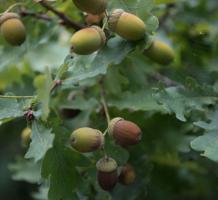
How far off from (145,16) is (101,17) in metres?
0.16

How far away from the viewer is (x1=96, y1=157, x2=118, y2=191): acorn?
1.66 metres

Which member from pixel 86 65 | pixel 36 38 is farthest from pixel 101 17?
pixel 36 38

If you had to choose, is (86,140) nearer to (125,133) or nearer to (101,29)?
(125,133)

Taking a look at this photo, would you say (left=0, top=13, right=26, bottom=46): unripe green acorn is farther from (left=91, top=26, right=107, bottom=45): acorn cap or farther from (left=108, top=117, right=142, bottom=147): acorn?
(left=108, top=117, right=142, bottom=147): acorn

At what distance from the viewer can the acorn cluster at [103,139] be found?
63.0 inches

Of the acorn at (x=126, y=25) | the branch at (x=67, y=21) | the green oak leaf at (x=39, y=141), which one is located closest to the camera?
the green oak leaf at (x=39, y=141)

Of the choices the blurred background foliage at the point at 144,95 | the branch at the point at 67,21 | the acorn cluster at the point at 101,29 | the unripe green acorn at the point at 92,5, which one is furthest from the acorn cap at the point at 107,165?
the branch at the point at 67,21

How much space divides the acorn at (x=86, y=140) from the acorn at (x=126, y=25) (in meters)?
0.28

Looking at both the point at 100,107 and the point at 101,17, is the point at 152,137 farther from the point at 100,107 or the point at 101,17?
the point at 101,17

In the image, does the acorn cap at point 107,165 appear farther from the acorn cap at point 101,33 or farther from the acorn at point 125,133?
the acorn cap at point 101,33

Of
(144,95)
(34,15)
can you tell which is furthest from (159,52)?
(34,15)

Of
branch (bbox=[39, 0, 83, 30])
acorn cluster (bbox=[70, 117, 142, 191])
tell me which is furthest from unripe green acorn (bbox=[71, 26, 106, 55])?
branch (bbox=[39, 0, 83, 30])

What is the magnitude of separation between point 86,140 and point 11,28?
1.42ft

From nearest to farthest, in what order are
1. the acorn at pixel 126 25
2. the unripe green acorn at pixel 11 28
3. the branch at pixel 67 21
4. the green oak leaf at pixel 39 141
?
the green oak leaf at pixel 39 141, the acorn at pixel 126 25, the unripe green acorn at pixel 11 28, the branch at pixel 67 21
